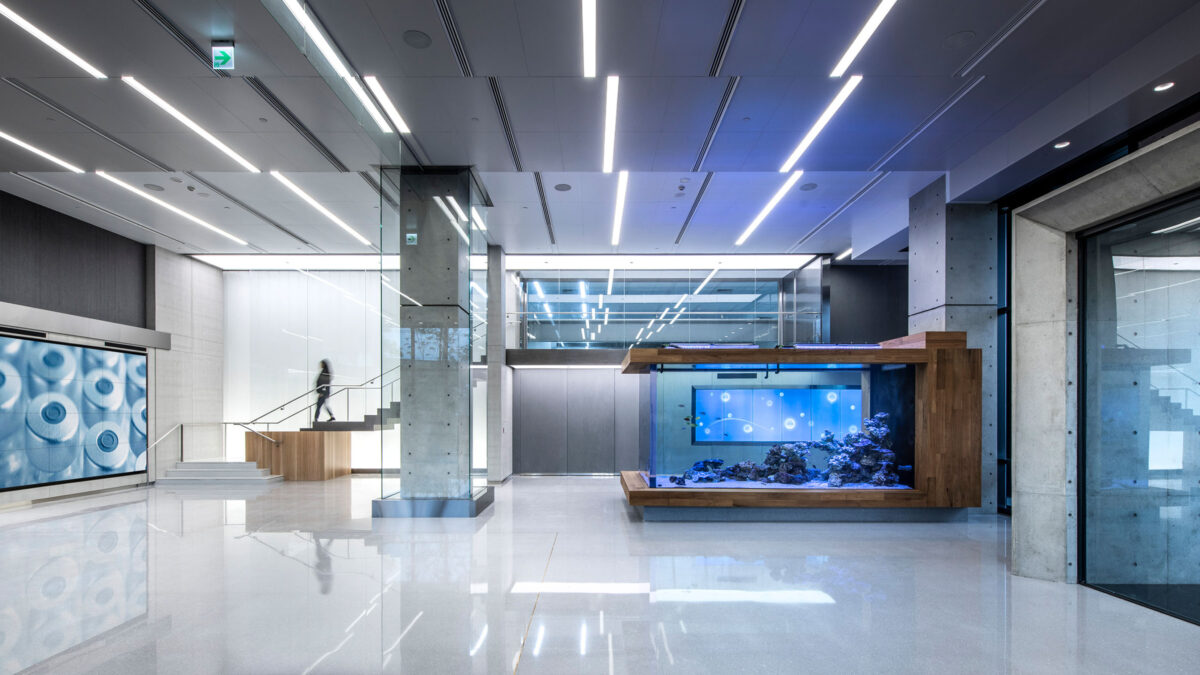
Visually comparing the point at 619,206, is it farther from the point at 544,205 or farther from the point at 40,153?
the point at 40,153

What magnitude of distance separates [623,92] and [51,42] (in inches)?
202

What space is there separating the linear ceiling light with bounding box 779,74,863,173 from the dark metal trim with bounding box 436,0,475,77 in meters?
3.72

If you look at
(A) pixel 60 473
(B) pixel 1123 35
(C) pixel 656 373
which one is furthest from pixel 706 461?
(A) pixel 60 473

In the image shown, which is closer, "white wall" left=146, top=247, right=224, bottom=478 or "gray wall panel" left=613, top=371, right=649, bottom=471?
"white wall" left=146, top=247, right=224, bottom=478

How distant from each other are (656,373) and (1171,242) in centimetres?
555

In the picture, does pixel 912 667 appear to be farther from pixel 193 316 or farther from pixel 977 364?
pixel 193 316

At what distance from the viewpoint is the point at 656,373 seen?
29.8 ft

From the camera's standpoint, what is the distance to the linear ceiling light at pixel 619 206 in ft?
32.4

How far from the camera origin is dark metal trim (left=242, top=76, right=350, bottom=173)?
6578mm

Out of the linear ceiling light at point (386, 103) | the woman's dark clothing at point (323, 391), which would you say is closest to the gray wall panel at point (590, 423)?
the woman's dark clothing at point (323, 391)

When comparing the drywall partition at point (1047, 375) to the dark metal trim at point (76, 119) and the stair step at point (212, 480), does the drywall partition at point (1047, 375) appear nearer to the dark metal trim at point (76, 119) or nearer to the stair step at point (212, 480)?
the dark metal trim at point (76, 119)

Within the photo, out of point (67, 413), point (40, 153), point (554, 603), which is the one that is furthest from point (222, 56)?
point (67, 413)

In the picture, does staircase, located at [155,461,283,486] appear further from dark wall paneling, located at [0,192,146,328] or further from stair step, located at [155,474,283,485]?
dark wall paneling, located at [0,192,146,328]

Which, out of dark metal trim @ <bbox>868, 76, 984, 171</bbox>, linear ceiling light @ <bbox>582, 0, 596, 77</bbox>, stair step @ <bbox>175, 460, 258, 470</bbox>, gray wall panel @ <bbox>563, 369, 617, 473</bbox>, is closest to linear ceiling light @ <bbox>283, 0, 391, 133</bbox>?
linear ceiling light @ <bbox>582, 0, 596, 77</bbox>
